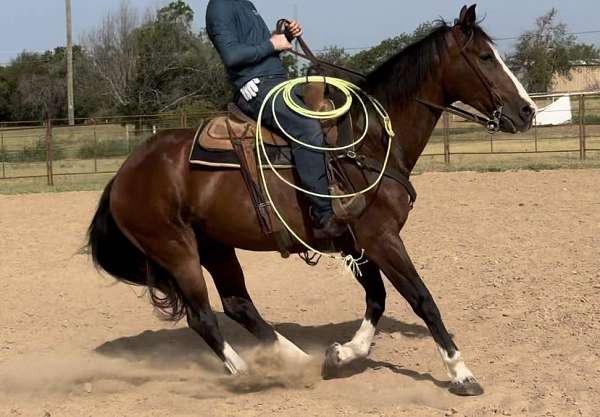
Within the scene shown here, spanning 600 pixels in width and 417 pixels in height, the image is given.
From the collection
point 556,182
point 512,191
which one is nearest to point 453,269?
point 512,191

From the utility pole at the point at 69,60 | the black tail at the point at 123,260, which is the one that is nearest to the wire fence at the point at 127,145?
the utility pole at the point at 69,60

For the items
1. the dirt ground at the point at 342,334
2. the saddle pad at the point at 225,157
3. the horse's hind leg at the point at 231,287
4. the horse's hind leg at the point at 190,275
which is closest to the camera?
the dirt ground at the point at 342,334

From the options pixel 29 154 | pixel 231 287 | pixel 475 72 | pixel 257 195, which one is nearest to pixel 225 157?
pixel 257 195

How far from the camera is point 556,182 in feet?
42.7

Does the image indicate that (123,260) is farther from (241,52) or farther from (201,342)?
(241,52)

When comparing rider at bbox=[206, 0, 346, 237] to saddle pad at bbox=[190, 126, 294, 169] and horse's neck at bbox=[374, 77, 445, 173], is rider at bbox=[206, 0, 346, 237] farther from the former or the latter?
horse's neck at bbox=[374, 77, 445, 173]

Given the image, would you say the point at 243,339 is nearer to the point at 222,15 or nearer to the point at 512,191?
the point at 222,15

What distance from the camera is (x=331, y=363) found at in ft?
16.6

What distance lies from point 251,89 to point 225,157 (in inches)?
18.7

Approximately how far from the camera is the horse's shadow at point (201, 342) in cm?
578

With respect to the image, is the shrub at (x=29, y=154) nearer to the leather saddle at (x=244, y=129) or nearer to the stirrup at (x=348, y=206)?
the leather saddle at (x=244, y=129)

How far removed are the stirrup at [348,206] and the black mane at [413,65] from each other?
0.74m

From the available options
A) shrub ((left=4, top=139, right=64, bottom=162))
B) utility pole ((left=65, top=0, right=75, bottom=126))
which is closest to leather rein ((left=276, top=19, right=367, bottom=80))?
shrub ((left=4, top=139, right=64, bottom=162))

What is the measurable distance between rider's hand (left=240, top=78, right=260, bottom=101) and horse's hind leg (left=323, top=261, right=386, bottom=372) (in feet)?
4.58
